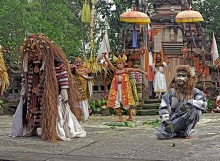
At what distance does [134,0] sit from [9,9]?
1087 centimetres

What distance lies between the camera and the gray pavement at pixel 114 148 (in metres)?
5.49

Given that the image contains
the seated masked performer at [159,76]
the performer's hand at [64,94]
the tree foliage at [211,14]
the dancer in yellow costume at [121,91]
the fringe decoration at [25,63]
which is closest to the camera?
the performer's hand at [64,94]

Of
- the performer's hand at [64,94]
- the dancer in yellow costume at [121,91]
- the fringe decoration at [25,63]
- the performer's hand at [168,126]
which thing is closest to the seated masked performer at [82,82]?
the dancer in yellow costume at [121,91]

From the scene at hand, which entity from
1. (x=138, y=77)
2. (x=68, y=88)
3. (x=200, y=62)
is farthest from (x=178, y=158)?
(x=200, y=62)

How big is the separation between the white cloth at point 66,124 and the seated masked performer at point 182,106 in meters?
1.47

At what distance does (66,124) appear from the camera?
290 inches

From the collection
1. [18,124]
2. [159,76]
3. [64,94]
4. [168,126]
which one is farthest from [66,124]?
[159,76]

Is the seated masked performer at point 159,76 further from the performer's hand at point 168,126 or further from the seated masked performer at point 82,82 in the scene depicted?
the performer's hand at point 168,126

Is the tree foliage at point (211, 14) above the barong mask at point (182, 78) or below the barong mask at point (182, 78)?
above

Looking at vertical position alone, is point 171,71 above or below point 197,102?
above

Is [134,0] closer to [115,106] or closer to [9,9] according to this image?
[9,9]

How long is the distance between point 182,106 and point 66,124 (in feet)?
6.70

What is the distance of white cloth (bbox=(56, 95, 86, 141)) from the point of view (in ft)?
23.7

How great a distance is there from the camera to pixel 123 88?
35.7ft
